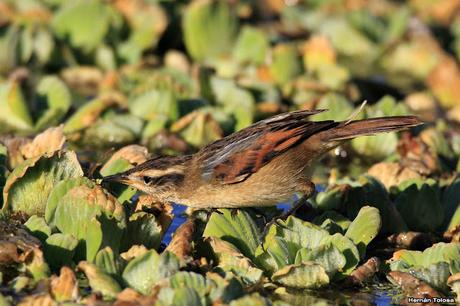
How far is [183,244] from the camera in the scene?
600 centimetres

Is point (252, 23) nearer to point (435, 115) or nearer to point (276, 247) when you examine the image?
point (435, 115)

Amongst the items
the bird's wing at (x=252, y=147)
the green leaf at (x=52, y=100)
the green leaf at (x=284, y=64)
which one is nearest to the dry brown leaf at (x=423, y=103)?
the green leaf at (x=284, y=64)

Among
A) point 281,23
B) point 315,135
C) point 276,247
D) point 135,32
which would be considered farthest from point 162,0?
point 276,247

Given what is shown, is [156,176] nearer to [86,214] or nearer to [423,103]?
[86,214]

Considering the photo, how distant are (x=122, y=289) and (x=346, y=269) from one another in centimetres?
158

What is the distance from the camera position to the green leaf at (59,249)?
19.0 feet

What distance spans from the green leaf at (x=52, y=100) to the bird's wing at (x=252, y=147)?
300 cm

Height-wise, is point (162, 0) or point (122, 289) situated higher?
point (162, 0)

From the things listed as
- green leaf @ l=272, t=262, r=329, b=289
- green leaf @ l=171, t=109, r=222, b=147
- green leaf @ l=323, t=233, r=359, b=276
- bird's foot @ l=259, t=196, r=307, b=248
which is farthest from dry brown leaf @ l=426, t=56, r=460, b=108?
green leaf @ l=272, t=262, r=329, b=289

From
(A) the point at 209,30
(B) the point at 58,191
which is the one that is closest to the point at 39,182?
(B) the point at 58,191

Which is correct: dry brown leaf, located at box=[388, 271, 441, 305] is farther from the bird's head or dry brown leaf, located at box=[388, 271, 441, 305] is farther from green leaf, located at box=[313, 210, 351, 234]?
the bird's head

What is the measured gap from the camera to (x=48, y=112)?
9.59 m

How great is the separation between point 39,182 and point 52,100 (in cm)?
343

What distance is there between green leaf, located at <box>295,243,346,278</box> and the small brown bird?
838 mm
